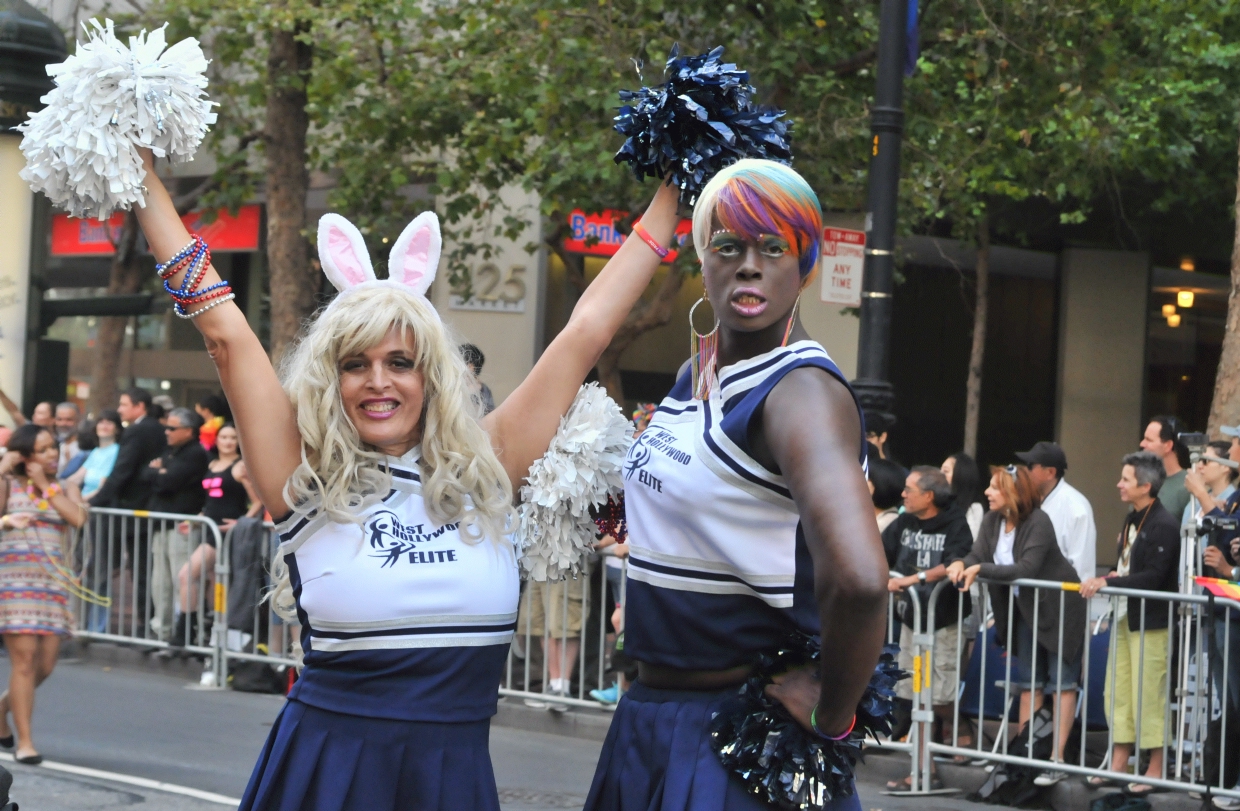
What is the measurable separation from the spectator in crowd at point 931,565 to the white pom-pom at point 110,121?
18.6 feet

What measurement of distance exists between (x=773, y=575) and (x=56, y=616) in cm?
611

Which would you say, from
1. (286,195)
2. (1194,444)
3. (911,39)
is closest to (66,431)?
(286,195)

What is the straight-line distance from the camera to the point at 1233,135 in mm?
14711

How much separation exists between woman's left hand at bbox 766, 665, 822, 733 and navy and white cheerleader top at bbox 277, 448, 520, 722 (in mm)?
551

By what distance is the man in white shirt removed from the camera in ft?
26.3

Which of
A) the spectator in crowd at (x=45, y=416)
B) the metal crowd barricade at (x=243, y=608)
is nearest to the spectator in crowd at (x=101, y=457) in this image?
the spectator in crowd at (x=45, y=416)

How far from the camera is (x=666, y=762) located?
9.12ft

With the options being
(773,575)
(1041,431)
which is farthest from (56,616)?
(1041,431)

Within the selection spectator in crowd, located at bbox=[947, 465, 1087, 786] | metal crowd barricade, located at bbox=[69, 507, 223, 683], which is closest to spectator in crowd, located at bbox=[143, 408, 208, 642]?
metal crowd barricade, located at bbox=[69, 507, 223, 683]

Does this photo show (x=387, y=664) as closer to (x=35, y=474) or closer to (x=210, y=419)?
(x=35, y=474)

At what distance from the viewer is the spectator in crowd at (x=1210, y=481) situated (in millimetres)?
7461

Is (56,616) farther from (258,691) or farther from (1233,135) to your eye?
(1233,135)

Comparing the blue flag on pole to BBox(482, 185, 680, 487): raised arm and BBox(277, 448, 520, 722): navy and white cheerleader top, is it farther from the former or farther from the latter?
BBox(277, 448, 520, 722): navy and white cheerleader top

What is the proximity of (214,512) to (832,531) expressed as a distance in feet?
29.1
